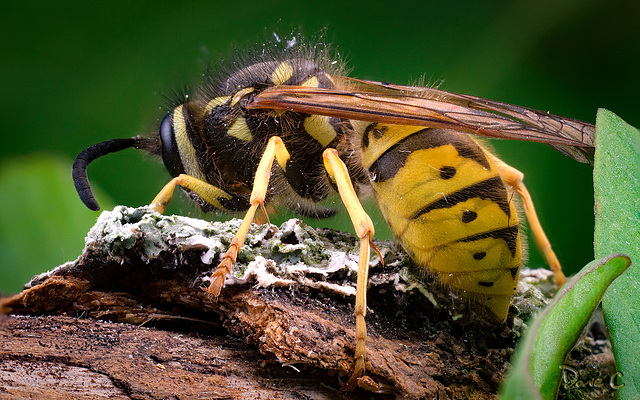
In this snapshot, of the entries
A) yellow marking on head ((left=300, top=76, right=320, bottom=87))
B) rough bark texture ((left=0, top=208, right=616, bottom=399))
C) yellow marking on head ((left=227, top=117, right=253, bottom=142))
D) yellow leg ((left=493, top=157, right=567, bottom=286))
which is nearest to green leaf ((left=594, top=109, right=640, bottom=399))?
rough bark texture ((left=0, top=208, right=616, bottom=399))

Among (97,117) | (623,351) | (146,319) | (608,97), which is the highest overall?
(608,97)

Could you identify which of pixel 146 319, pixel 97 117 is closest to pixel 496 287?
pixel 146 319

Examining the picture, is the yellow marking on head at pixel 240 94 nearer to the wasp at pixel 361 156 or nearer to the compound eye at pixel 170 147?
the wasp at pixel 361 156

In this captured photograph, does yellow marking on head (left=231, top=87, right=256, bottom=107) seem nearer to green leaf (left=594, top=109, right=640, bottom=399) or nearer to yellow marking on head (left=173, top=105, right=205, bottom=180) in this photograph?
yellow marking on head (left=173, top=105, right=205, bottom=180)

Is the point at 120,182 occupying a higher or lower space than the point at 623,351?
higher

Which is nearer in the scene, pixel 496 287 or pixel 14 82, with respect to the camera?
pixel 496 287

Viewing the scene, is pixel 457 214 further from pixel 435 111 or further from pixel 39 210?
pixel 39 210

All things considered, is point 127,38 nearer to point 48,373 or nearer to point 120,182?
point 120,182
